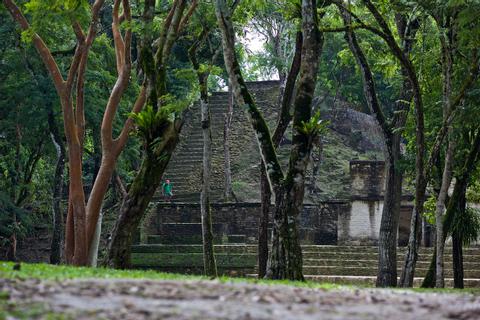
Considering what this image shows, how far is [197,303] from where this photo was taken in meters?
6.62

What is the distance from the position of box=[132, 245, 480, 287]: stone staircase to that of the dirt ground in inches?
557

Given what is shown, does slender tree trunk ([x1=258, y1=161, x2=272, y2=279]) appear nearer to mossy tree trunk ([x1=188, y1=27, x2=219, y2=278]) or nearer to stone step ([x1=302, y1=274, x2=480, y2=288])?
mossy tree trunk ([x1=188, y1=27, x2=219, y2=278])

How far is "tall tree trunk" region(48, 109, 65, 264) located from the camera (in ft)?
71.6

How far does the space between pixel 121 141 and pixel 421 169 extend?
202 inches

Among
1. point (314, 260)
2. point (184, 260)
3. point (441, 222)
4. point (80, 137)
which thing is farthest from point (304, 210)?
point (441, 222)

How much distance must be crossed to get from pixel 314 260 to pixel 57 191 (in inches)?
267

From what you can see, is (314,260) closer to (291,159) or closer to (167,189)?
(167,189)

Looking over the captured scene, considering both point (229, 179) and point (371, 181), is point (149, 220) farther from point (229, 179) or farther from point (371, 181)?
point (371, 181)

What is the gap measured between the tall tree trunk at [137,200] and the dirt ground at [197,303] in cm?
544

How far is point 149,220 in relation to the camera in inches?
1134

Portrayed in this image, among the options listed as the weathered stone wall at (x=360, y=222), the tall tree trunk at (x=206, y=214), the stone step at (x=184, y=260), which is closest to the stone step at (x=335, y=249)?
the stone step at (x=184, y=260)

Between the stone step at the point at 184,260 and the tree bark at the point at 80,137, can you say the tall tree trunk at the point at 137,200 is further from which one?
the stone step at the point at 184,260

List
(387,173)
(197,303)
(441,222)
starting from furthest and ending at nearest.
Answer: (387,173)
(441,222)
(197,303)

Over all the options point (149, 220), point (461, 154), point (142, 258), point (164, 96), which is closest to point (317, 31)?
point (164, 96)
